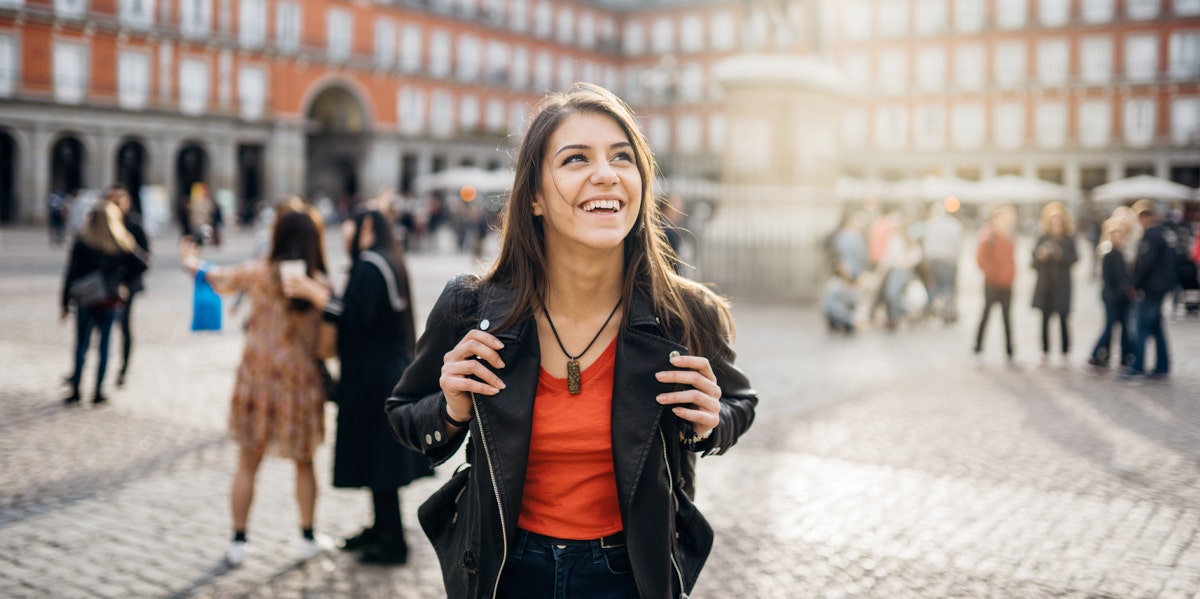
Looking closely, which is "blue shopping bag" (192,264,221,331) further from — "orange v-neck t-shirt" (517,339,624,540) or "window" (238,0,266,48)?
"window" (238,0,266,48)

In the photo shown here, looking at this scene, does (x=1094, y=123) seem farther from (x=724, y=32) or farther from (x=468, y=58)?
(x=468, y=58)

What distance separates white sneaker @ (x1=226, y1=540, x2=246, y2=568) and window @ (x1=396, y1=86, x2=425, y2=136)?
44169 millimetres

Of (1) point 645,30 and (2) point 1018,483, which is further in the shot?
(1) point 645,30

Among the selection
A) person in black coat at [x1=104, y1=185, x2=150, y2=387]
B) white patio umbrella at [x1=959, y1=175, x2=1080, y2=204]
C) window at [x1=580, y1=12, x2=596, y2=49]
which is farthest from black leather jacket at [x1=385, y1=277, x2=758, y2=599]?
window at [x1=580, y1=12, x2=596, y2=49]

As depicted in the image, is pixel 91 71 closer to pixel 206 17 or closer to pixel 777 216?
pixel 206 17

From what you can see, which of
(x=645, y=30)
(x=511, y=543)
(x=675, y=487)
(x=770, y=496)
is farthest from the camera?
(x=645, y=30)

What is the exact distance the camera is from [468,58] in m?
50.5

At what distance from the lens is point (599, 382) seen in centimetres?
200

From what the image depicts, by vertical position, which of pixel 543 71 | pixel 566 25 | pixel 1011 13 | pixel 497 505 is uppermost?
pixel 566 25

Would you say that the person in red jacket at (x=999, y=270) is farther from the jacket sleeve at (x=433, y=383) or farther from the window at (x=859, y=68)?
the window at (x=859, y=68)

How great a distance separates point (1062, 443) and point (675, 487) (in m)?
5.36

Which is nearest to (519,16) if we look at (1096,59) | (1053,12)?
(1053,12)

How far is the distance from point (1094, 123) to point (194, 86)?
4064cm

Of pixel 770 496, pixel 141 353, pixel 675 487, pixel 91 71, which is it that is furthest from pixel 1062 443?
pixel 91 71
